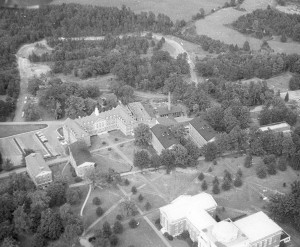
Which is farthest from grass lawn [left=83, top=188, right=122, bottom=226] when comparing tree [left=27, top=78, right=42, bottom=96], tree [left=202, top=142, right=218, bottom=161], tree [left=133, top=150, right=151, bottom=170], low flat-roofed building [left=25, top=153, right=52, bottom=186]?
tree [left=27, top=78, right=42, bottom=96]

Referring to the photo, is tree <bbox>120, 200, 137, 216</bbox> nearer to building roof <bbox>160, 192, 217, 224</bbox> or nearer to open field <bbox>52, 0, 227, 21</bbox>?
building roof <bbox>160, 192, 217, 224</bbox>

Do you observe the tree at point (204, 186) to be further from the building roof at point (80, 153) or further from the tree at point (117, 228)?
the building roof at point (80, 153)

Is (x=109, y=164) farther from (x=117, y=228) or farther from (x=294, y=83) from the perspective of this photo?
(x=294, y=83)

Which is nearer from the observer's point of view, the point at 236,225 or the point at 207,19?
the point at 236,225

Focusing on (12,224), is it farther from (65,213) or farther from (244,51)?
(244,51)

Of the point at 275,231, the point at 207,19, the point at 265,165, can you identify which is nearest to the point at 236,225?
the point at 275,231

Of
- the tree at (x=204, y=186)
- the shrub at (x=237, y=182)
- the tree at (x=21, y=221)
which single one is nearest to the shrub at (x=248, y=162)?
the shrub at (x=237, y=182)
